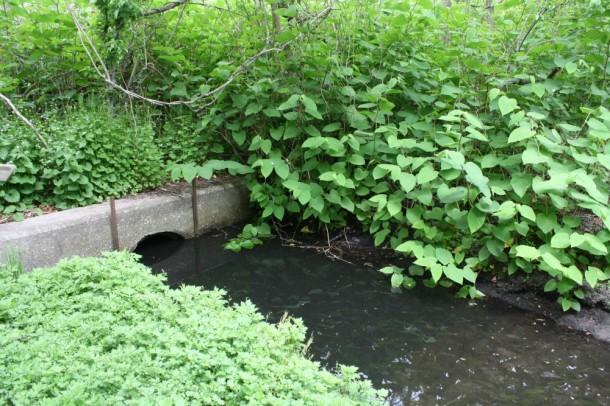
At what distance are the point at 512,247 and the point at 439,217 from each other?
0.69 m

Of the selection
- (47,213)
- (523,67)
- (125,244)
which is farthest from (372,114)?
(47,213)

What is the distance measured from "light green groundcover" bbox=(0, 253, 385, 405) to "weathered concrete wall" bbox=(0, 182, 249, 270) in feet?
3.44

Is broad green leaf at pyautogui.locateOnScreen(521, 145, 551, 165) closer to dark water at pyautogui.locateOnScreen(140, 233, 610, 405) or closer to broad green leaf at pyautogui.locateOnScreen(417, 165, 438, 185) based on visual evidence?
broad green leaf at pyautogui.locateOnScreen(417, 165, 438, 185)

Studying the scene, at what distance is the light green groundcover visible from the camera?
2283 mm

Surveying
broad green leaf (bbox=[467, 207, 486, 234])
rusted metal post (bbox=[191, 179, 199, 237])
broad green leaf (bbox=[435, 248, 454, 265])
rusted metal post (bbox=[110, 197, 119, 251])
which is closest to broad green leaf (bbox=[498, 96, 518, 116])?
broad green leaf (bbox=[467, 207, 486, 234])

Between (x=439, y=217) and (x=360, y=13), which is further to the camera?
(x=360, y=13)

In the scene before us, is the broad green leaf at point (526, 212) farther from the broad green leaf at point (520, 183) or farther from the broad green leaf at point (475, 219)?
the broad green leaf at point (475, 219)

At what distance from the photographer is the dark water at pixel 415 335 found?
11.5ft

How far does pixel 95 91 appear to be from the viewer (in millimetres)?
6512

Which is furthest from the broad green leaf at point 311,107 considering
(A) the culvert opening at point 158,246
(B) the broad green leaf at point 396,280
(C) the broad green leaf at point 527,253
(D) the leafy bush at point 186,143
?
(C) the broad green leaf at point 527,253

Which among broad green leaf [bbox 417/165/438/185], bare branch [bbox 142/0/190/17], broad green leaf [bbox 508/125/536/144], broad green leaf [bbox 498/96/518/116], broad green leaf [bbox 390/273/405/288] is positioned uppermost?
bare branch [bbox 142/0/190/17]

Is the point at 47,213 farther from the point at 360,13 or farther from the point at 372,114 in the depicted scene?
the point at 360,13

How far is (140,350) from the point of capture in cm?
253

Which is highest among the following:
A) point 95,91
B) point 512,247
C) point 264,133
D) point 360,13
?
point 360,13
